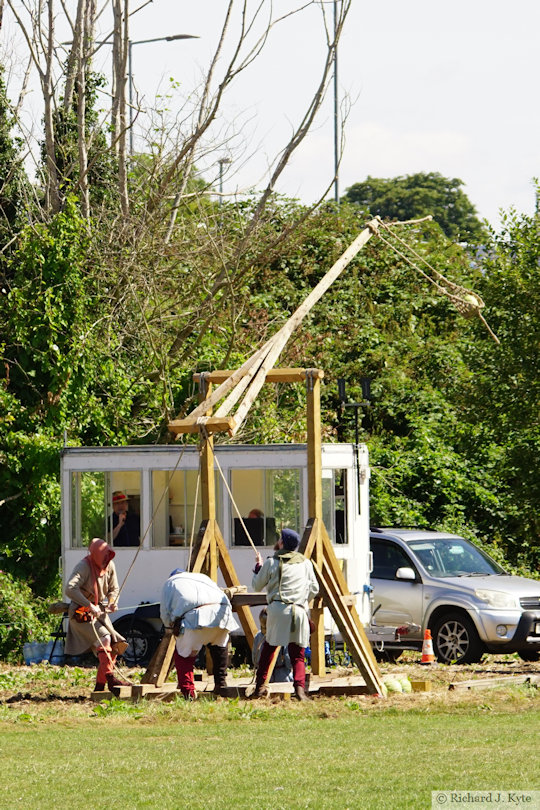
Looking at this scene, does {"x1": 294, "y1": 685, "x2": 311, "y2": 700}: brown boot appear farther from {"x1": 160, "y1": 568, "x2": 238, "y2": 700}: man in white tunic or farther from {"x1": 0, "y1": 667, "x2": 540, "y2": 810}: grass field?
{"x1": 160, "y1": 568, "x2": 238, "y2": 700}: man in white tunic

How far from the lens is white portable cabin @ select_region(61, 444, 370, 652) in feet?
53.8

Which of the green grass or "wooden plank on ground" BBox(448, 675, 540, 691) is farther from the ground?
the green grass

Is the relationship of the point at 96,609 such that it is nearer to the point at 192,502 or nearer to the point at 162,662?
the point at 162,662

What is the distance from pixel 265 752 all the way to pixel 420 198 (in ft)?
189

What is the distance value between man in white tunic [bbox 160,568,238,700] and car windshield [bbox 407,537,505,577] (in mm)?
5314

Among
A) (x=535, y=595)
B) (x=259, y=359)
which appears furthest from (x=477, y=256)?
(x=259, y=359)

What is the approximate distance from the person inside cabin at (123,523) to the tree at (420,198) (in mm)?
48390

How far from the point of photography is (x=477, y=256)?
25.0 m

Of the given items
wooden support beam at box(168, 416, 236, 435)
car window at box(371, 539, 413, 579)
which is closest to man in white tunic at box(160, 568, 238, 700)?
wooden support beam at box(168, 416, 236, 435)

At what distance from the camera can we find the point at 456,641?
54.7ft

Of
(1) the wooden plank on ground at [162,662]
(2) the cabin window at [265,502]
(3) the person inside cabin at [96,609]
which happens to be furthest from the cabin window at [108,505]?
(1) the wooden plank on ground at [162,662]

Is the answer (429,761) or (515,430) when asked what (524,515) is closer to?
(515,430)

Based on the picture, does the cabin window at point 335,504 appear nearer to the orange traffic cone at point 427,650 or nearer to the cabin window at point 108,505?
the orange traffic cone at point 427,650

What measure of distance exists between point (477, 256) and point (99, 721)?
51.7ft
